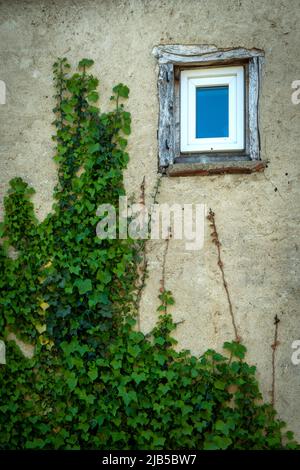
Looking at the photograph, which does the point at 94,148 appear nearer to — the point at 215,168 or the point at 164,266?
the point at 215,168

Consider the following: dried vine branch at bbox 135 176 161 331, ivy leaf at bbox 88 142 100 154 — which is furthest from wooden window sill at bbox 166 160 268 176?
ivy leaf at bbox 88 142 100 154

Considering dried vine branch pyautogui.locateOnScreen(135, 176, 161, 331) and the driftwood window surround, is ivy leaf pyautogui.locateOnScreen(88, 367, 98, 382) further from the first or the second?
the driftwood window surround

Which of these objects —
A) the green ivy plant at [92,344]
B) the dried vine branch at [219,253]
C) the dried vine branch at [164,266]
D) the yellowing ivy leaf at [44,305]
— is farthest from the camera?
the yellowing ivy leaf at [44,305]

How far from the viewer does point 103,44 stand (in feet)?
14.5

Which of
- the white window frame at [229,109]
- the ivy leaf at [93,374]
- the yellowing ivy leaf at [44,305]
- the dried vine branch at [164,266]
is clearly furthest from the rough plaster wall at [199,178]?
the yellowing ivy leaf at [44,305]

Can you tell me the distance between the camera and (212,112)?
14.3 feet

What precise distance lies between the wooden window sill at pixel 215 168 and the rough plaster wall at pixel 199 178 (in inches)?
2.1

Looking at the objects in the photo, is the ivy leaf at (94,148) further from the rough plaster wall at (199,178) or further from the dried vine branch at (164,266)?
the dried vine branch at (164,266)

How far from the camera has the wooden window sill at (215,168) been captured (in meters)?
4.08

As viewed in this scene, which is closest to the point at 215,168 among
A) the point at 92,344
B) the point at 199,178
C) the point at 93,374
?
the point at 199,178

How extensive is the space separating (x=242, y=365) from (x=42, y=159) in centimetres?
229

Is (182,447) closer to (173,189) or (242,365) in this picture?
(242,365)

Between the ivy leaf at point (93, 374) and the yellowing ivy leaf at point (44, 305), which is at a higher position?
the yellowing ivy leaf at point (44, 305)

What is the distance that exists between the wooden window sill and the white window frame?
21 cm
